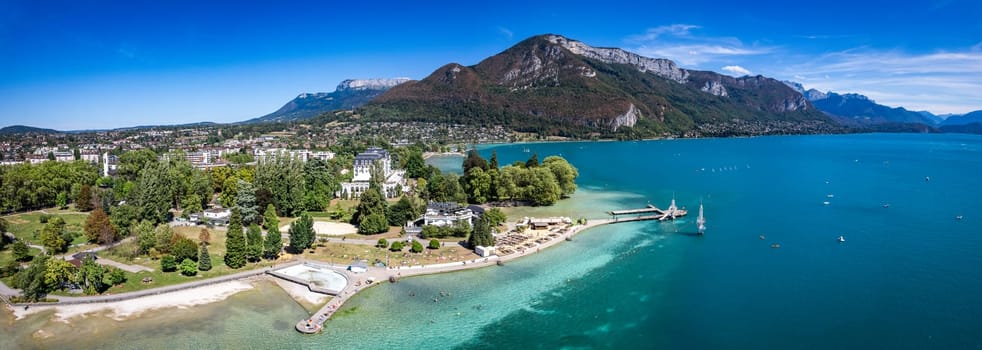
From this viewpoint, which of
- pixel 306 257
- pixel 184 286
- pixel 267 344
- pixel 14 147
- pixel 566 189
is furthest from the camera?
pixel 14 147

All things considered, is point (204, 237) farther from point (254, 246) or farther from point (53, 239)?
point (53, 239)

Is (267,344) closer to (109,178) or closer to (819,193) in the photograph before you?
(109,178)

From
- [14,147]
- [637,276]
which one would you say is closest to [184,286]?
[637,276]

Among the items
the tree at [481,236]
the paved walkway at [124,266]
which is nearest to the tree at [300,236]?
the paved walkway at [124,266]

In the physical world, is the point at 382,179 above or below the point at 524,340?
above

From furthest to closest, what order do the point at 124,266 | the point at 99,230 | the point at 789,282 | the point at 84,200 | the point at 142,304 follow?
1. the point at 84,200
2. the point at 99,230
3. the point at 124,266
4. the point at 789,282
5. the point at 142,304

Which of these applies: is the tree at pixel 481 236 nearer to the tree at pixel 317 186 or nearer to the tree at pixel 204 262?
the tree at pixel 204 262

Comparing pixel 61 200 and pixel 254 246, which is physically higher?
pixel 61 200

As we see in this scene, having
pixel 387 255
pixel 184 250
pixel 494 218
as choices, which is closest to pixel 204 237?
pixel 184 250
